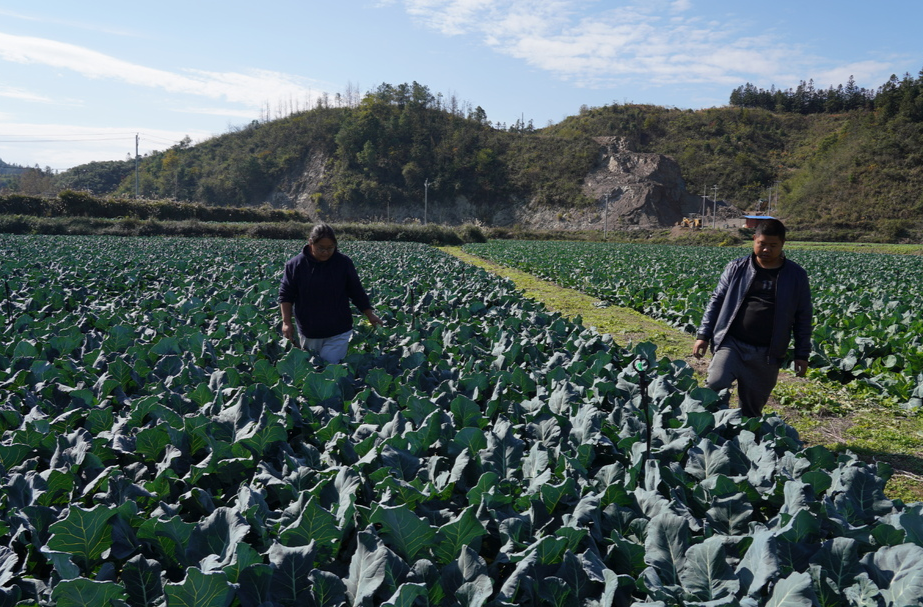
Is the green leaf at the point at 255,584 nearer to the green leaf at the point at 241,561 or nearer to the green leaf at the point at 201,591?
the green leaf at the point at 241,561

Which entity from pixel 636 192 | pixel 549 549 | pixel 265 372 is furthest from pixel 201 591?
pixel 636 192

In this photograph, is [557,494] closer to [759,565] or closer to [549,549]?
[549,549]

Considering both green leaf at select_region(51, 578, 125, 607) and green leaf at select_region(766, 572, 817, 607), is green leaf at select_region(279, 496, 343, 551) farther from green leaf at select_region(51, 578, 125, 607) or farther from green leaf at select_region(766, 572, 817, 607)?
green leaf at select_region(766, 572, 817, 607)

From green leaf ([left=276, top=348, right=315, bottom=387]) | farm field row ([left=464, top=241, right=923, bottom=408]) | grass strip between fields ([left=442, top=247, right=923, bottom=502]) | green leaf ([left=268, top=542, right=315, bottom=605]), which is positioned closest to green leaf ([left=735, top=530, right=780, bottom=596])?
green leaf ([left=268, top=542, right=315, bottom=605])

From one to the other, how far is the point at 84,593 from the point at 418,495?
1.17 metres

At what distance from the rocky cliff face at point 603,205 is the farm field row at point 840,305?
204 ft

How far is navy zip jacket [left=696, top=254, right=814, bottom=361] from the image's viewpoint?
443 cm

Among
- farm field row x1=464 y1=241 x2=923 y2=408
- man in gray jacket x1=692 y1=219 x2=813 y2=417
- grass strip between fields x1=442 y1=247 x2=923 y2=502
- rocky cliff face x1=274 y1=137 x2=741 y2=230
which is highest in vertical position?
rocky cliff face x1=274 y1=137 x2=741 y2=230

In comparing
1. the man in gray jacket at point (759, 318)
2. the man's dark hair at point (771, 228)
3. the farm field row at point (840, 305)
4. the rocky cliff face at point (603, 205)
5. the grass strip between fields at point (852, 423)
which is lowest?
the grass strip between fields at point (852, 423)

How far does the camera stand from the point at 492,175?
94.7 metres

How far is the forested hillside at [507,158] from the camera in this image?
263ft

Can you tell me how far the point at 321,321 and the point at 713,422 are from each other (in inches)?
138

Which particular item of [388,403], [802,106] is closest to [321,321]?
[388,403]

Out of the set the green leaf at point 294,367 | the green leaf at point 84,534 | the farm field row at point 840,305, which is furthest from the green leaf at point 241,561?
the farm field row at point 840,305
